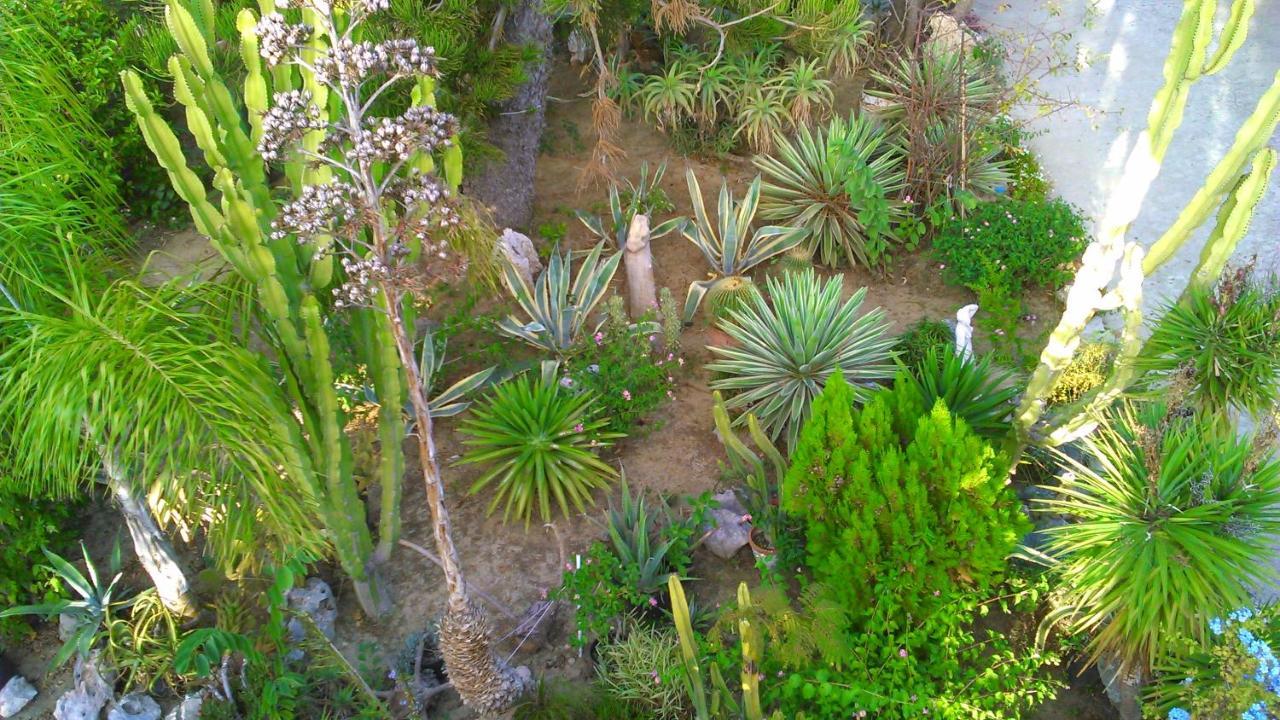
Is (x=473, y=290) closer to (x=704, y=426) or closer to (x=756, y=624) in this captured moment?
(x=704, y=426)

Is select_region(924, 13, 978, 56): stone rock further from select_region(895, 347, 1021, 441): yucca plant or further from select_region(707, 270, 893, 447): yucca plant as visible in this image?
select_region(895, 347, 1021, 441): yucca plant

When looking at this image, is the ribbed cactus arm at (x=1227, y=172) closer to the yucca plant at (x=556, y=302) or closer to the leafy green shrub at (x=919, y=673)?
the leafy green shrub at (x=919, y=673)

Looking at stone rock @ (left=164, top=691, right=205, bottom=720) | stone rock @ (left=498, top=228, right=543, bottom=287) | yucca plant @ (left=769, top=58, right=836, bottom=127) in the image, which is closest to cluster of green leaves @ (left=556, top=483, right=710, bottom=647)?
stone rock @ (left=164, top=691, right=205, bottom=720)

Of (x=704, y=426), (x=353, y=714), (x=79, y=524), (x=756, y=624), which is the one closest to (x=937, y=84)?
(x=704, y=426)

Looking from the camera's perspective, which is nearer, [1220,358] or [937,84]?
[1220,358]

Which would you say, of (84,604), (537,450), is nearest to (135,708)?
(84,604)

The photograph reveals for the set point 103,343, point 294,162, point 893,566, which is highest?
point 294,162
